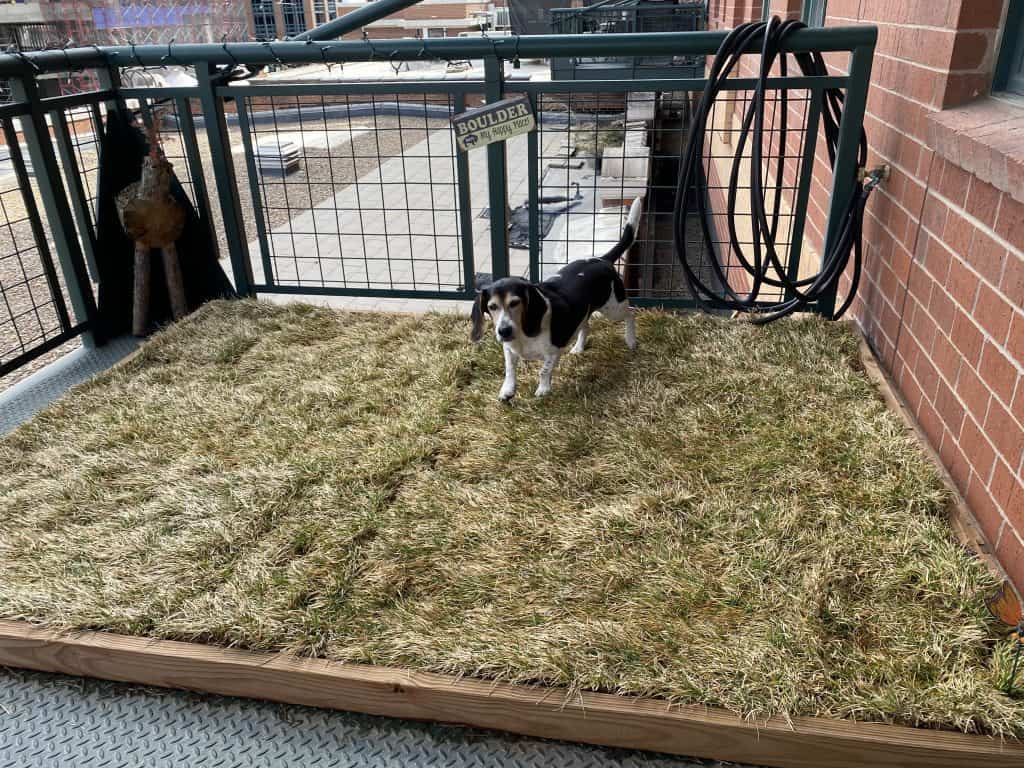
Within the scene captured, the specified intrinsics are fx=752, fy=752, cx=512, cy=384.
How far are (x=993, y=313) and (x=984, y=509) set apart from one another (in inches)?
21.4

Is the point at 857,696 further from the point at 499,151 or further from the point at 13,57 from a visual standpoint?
the point at 13,57

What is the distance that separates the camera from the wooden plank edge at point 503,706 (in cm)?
157

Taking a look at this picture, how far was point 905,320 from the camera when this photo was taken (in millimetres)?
2818

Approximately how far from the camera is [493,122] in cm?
344

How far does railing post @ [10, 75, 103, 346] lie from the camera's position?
11.1 ft

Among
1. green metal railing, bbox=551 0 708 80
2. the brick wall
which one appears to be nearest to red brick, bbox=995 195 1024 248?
the brick wall

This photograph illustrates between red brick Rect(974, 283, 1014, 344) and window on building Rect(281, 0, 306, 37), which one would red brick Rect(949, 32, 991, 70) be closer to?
red brick Rect(974, 283, 1014, 344)

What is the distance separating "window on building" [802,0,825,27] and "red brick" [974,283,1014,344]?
3.03 metres

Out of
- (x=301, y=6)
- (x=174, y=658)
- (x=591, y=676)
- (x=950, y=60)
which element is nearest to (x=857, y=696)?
(x=591, y=676)

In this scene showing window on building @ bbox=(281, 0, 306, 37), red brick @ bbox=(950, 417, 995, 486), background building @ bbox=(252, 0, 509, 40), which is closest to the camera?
red brick @ bbox=(950, 417, 995, 486)

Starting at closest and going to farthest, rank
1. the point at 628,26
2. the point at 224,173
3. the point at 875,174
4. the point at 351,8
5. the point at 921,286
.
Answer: the point at 921,286 < the point at 875,174 < the point at 224,173 < the point at 628,26 < the point at 351,8

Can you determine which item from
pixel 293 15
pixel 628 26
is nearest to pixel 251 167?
pixel 628 26

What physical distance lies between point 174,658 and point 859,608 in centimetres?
171

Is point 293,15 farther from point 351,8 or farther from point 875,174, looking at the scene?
point 875,174
